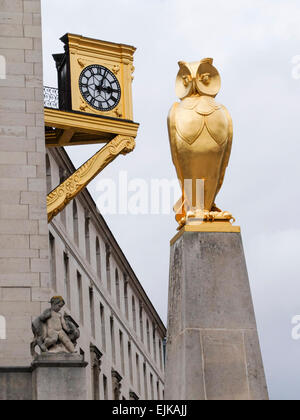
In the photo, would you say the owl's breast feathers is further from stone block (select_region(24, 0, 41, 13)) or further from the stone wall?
stone block (select_region(24, 0, 41, 13))

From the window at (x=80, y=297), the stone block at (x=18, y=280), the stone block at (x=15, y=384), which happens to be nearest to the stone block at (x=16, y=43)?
the stone block at (x=18, y=280)

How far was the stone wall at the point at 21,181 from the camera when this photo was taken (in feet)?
92.0

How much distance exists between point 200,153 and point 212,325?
7.72 feet

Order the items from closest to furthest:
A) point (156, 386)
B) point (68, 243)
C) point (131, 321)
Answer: point (68, 243) → point (131, 321) → point (156, 386)

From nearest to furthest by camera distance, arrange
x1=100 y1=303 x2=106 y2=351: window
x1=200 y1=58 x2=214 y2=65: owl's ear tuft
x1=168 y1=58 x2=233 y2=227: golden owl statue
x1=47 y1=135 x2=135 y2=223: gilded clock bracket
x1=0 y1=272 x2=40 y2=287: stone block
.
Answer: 1. x1=168 y1=58 x2=233 y2=227: golden owl statue
2. x1=200 y1=58 x2=214 y2=65: owl's ear tuft
3. x1=0 y1=272 x2=40 y2=287: stone block
4. x1=47 y1=135 x2=135 y2=223: gilded clock bracket
5. x1=100 y1=303 x2=106 y2=351: window

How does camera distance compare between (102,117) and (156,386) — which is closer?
(102,117)

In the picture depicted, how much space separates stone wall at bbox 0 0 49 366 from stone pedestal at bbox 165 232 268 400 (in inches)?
405

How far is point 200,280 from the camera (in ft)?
57.4

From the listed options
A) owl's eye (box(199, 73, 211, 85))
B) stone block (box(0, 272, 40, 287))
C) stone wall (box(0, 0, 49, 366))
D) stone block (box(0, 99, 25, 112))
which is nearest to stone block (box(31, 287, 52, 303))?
stone wall (box(0, 0, 49, 366))

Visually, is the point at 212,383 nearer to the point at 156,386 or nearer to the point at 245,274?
the point at 245,274

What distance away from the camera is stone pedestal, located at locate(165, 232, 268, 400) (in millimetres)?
17000

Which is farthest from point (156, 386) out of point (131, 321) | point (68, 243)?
point (68, 243)

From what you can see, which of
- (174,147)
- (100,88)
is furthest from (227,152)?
(100,88)

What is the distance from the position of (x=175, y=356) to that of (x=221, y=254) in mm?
1504
